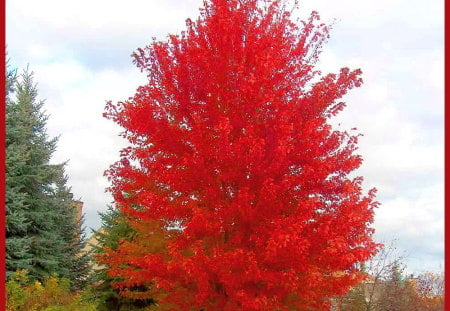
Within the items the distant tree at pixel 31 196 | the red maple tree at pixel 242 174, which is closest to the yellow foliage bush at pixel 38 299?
the distant tree at pixel 31 196

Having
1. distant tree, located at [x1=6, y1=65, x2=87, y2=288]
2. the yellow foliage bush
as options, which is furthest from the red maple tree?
distant tree, located at [x1=6, y1=65, x2=87, y2=288]

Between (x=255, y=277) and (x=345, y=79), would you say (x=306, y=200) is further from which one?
(x=345, y=79)

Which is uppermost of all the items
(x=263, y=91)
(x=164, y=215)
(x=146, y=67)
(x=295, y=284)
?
(x=146, y=67)

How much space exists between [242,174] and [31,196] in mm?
20867

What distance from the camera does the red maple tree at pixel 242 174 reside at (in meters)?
13.6

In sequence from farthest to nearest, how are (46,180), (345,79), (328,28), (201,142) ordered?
(46,180) < (328,28) < (345,79) < (201,142)

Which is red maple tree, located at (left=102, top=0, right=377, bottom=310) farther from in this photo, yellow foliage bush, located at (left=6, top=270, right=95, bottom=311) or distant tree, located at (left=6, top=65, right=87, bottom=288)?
distant tree, located at (left=6, top=65, right=87, bottom=288)

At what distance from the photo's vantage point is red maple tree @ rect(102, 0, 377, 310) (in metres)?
13.6

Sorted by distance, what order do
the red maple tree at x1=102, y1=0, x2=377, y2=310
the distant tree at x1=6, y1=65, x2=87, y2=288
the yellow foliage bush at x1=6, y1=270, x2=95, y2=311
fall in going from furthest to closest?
the distant tree at x1=6, y1=65, x2=87, y2=288 → the yellow foliage bush at x1=6, y1=270, x2=95, y2=311 → the red maple tree at x1=102, y1=0, x2=377, y2=310

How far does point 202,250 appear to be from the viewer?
1363 centimetres

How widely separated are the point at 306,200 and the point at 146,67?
6.42 meters

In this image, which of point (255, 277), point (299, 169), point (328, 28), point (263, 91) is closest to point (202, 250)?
point (255, 277)

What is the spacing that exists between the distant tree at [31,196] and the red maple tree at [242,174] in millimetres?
14253

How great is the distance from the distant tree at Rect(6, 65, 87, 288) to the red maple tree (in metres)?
14.3
